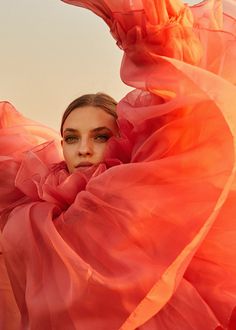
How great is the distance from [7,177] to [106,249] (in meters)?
0.37

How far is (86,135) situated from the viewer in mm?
1214

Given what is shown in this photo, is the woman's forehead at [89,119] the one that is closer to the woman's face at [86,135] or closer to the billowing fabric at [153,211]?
the woman's face at [86,135]

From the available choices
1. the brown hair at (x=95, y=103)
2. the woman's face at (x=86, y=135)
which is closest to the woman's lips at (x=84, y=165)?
the woman's face at (x=86, y=135)

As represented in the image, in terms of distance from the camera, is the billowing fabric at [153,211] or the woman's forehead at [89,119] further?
the woman's forehead at [89,119]

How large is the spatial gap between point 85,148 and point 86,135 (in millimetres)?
35

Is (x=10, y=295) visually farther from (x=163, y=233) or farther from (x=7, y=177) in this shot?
(x=163, y=233)

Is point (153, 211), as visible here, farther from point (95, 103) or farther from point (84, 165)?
point (95, 103)

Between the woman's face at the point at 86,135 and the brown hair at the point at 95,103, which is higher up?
the brown hair at the point at 95,103

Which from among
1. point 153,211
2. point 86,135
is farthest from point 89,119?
point 153,211

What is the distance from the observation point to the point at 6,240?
1.11 m

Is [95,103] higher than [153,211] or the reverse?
higher

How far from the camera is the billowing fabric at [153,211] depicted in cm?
99

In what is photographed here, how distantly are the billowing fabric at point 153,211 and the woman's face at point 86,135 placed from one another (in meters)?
0.06

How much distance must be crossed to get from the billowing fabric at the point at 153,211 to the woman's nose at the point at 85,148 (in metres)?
0.06
